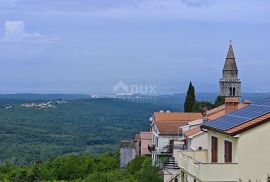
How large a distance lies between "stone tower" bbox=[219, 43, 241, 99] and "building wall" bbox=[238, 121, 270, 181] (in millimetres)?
101711

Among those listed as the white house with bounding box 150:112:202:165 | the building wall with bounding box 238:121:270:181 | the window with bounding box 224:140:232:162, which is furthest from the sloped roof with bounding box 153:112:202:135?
the building wall with bounding box 238:121:270:181

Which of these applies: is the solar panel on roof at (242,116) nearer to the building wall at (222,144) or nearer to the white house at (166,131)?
the building wall at (222,144)

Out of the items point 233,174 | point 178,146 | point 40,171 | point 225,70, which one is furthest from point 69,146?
point 233,174

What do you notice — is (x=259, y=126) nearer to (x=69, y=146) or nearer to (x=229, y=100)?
(x=229, y=100)

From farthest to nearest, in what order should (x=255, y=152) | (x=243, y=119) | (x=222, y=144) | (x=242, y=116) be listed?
(x=222, y=144) → (x=242, y=116) → (x=243, y=119) → (x=255, y=152)

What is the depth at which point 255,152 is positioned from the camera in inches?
840

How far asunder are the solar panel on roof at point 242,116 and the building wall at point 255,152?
2.68ft

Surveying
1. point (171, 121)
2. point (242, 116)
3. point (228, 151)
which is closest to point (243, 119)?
point (242, 116)

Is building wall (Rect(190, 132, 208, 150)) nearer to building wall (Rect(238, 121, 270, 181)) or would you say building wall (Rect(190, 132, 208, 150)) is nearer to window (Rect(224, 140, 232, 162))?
window (Rect(224, 140, 232, 162))

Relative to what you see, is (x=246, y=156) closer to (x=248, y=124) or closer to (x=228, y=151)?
(x=248, y=124)

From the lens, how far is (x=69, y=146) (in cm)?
19025

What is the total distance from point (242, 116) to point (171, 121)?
3806cm

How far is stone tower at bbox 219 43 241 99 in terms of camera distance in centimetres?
12288

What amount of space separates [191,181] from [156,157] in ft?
94.2
